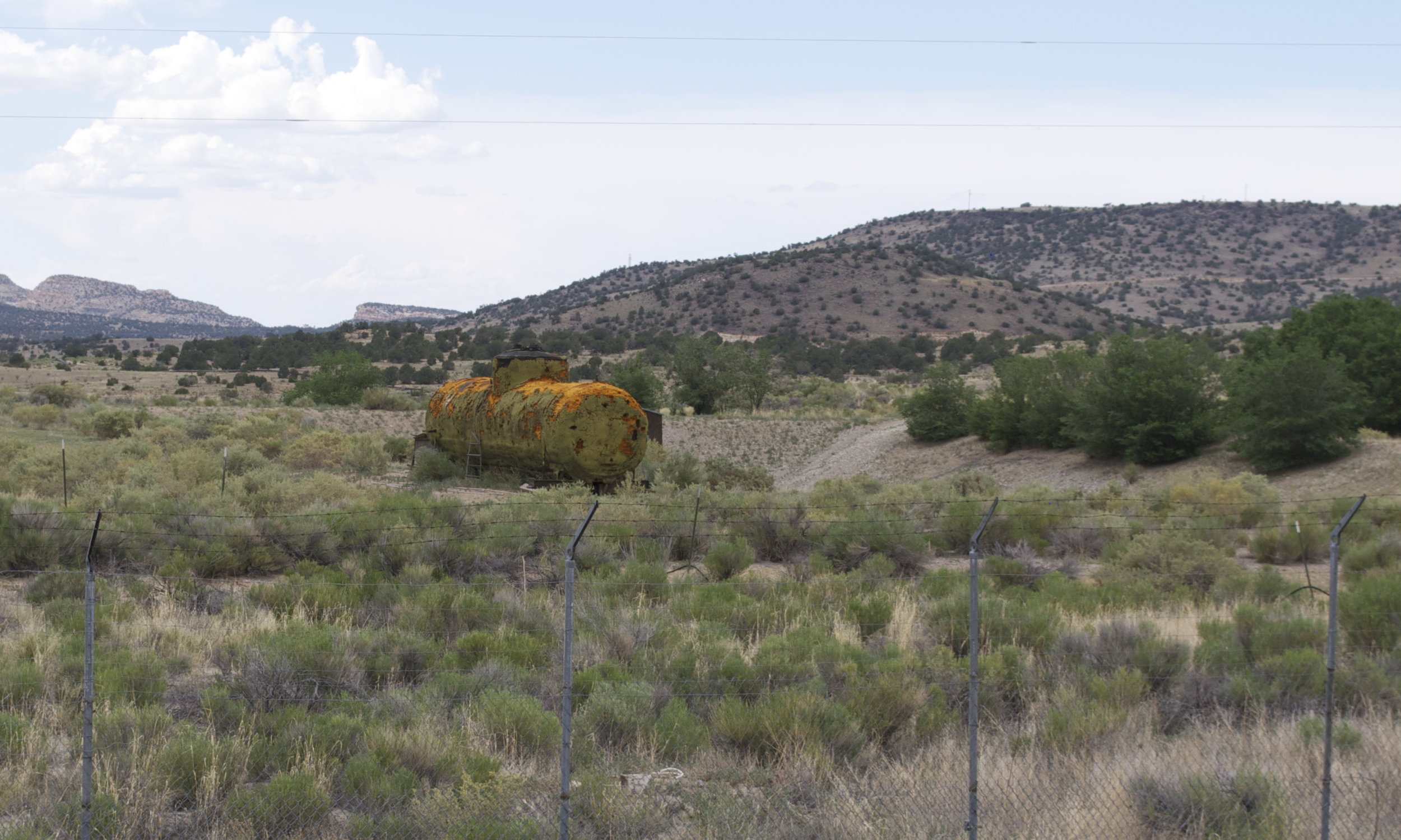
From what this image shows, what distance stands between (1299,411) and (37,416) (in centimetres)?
4167

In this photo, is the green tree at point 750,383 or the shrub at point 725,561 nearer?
the shrub at point 725,561

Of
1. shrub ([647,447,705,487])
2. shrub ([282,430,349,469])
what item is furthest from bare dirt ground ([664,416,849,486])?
shrub ([282,430,349,469])

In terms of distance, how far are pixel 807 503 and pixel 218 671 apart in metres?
13.5

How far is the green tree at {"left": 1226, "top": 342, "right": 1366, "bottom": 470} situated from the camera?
2769cm

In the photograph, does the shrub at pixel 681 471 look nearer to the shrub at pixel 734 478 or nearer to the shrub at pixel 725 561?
the shrub at pixel 734 478

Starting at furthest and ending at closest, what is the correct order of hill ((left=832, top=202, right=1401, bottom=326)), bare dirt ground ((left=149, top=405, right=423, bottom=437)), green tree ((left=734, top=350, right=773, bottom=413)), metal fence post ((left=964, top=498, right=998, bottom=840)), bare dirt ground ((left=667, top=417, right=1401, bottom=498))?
hill ((left=832, top=202, right=1401, bottom=326)) → green tree ((left=734, top=350, right=773, bottom=413)) → bare dirt ground ((left=149, top=405, right=423, bottom=437)) → bare dirt ground ((left=667, top=417, right=1401, bottom=498)) → metal fence post ((left=964, top=498, right=998, bottom=840))

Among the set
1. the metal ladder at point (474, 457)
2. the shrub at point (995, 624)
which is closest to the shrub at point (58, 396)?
the metal ladder at point (474, 457)

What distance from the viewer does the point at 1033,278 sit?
462ft

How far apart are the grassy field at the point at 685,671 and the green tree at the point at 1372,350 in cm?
1272

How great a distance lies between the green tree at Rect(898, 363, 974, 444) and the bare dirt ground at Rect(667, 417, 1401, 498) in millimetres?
Result: 489

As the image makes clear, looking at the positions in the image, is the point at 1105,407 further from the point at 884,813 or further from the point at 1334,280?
the point at 1334,280

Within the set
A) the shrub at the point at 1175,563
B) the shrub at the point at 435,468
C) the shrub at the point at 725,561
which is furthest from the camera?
the shrub at the point at 435,468

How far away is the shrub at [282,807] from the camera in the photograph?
7.29 meters

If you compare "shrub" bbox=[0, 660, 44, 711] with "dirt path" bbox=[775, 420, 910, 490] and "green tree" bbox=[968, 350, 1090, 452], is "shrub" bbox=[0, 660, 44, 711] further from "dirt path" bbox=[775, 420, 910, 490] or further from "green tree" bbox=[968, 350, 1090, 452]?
"dirt path" bbox=[775, 420, 910, 490]
